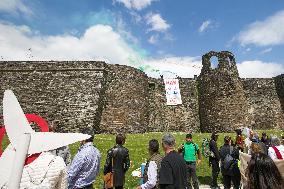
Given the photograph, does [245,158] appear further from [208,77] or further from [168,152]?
[208,77]

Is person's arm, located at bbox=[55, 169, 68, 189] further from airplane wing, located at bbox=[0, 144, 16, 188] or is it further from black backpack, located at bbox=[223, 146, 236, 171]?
black backpack, located at bbox=[223, 146, 236, 171]

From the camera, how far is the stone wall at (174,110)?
30.3m

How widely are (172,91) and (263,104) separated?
882 cm

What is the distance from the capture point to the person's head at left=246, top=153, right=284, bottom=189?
306 cm

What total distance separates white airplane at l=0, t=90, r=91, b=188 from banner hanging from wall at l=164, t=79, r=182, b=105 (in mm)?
Result: 28759

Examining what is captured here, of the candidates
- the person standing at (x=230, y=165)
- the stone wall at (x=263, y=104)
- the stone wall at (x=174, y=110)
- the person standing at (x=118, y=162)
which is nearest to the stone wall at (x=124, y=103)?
the stone wall at (x=174, y=110)

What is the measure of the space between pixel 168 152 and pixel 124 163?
2601 mm

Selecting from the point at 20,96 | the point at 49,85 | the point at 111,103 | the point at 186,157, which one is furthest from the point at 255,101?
the point at 186,157

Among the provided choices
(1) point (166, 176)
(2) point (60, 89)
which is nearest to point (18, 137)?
(1) point (166, 176)

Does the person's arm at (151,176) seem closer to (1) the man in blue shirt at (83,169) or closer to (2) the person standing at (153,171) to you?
(2) the person standing at (153,171)

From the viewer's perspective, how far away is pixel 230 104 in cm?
2814

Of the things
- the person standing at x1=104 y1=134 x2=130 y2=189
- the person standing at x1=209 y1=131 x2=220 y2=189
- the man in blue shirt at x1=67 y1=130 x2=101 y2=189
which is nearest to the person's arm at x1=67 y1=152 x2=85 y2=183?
the man in blue shirt at x1=67 y1=130 x2=101 y2=189

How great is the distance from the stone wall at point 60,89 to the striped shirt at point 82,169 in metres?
18.1

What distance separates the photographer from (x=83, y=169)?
6164mm
